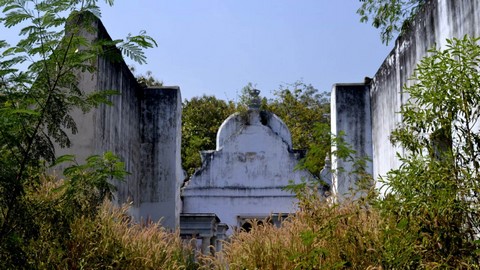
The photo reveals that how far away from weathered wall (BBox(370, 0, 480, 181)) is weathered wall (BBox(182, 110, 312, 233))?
8.09m

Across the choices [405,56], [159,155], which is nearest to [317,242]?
[405,56]

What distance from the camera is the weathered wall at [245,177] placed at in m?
18.7

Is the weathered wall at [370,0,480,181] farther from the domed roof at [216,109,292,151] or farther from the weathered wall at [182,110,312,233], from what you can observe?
the domed roof at [216,109,292,151]

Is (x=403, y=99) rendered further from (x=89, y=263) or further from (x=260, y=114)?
(x=260, y=114)

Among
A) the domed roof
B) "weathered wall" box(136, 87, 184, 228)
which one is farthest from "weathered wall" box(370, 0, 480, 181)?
the domed roof

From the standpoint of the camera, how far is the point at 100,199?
5.14m

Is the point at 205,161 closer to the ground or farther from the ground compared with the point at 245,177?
farther from the ground

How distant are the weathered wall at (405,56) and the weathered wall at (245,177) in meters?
8.09

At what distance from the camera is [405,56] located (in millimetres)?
8727

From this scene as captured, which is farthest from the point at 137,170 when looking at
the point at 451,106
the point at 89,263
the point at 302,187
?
the point at 451,106

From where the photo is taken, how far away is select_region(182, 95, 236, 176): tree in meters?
26.8

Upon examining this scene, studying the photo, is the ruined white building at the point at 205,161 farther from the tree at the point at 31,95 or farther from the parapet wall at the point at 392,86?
the tree at the point at 31,95

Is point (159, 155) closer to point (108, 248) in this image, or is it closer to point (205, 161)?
point (108, 248)

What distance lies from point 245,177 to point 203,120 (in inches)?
365
